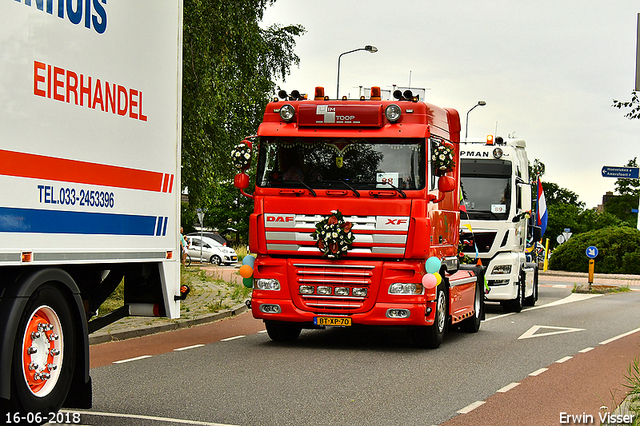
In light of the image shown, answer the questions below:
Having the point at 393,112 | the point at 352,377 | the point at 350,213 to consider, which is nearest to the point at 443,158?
the point at 393,112

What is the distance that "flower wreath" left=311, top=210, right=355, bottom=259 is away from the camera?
11.3 meters

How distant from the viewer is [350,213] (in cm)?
1145

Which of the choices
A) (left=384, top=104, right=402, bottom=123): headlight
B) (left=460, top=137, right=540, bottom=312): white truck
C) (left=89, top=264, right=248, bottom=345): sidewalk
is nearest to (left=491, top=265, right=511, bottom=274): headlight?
(left=460, top=137, right=540, bottom=312): white truck

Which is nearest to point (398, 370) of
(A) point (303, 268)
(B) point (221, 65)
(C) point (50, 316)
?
(A) point (303, 268)

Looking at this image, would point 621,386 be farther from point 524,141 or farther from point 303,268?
point 524,141

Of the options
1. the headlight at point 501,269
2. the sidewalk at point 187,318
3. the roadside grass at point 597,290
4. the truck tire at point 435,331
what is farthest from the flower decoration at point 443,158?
the roadside grass at point 597,290

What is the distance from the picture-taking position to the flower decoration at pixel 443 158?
1163cm

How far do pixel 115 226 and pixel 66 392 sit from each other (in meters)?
1.41

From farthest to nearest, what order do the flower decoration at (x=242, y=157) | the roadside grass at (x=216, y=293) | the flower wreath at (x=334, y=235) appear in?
1. the roadside grass at (x=216, y=293)
2. the flower decoration at (x=242, y=157)
3. the flower wreath at (x=334, y=235)

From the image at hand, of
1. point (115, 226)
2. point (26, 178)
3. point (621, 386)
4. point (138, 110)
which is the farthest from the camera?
point (621, 386)

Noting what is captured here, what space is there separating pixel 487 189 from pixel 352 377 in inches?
383

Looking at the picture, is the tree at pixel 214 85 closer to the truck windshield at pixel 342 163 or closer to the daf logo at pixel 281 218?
the truck windshield at pixel 342 163

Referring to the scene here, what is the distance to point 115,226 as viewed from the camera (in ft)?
23.0

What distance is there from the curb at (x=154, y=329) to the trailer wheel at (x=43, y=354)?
5649 mm
